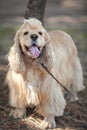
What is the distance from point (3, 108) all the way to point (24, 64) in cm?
98

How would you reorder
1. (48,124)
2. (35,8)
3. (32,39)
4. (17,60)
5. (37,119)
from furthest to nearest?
1. (35,8)
2. (37,119)
3. (48,124)
4. (17,60)
5. (32,39)

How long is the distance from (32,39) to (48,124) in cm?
132

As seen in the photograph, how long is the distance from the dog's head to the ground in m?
1.09

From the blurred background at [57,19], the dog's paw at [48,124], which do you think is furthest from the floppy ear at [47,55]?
the blurred background at [57,19]

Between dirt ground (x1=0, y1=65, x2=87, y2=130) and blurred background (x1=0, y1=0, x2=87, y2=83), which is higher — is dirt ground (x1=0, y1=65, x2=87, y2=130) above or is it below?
below

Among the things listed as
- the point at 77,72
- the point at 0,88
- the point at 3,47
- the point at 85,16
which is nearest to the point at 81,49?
the point at 3,47

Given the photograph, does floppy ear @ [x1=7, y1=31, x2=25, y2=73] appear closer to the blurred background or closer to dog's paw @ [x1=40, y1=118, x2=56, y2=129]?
dog's paw @ [x1=40, y1=118, x2=56, y2=129]

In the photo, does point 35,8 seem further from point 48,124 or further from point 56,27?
point 56,27

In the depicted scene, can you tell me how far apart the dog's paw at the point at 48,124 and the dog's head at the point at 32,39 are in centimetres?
102

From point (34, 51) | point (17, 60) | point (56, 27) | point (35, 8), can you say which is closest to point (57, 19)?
point (56, 27)

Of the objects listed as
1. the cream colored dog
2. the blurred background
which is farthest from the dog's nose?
the blurred background

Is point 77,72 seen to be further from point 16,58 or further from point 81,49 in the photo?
point 81,49

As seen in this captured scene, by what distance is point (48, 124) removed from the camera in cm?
751

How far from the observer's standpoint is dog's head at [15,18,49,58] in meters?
7.07
